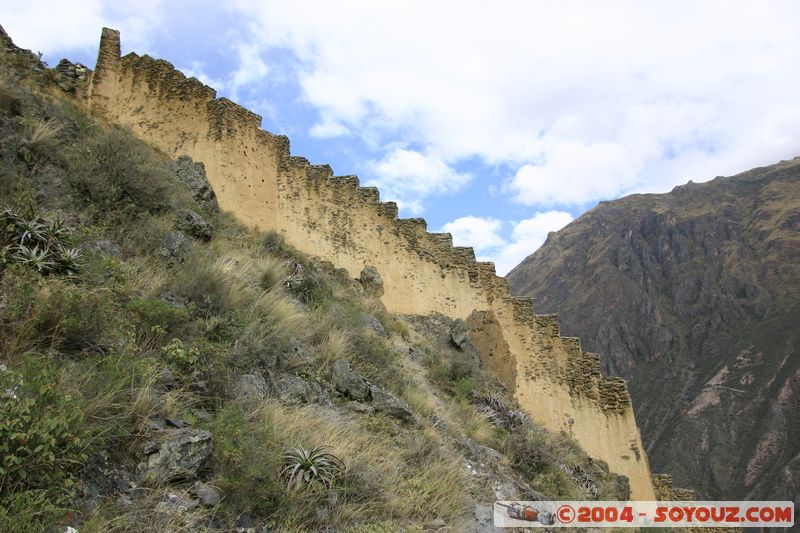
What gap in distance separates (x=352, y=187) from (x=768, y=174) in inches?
3960

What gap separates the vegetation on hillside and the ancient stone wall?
14.6 feet

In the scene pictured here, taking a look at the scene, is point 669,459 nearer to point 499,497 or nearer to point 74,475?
point 499,497

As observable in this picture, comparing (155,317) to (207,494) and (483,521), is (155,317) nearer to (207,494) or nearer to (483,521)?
(207,494)

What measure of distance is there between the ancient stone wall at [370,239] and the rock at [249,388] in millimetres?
8252

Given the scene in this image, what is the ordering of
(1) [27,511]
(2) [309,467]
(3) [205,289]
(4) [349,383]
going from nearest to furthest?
(1) [27,511] → (2) [309,467] → (3) [205,289] → (4) [349,383]

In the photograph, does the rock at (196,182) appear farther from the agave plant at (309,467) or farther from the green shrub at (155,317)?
the agave plant at (309,467)

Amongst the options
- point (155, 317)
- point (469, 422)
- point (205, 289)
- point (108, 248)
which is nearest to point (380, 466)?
point (155, 317)

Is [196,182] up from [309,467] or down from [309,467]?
up

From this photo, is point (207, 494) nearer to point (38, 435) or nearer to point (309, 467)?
point (309, 467)

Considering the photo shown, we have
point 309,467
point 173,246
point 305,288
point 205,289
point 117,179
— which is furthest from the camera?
point 305,288

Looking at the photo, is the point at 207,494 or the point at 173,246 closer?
the point at 207,494

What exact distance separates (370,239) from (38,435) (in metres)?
12.0

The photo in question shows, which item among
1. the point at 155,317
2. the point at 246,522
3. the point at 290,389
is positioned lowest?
the point at 246,522

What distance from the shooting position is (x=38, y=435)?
9.80 ft
